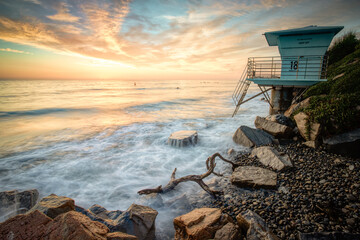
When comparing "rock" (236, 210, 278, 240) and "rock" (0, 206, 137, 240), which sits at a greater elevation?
"rock" (0, 206, 137, 240)

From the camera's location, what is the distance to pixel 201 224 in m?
3.47

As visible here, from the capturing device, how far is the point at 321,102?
26.1 feet

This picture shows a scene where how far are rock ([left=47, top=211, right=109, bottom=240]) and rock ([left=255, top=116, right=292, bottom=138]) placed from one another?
826cm

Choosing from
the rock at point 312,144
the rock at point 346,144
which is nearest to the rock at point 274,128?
the rock at point 312,144

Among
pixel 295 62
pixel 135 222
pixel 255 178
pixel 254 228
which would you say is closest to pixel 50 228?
pixel 135 222

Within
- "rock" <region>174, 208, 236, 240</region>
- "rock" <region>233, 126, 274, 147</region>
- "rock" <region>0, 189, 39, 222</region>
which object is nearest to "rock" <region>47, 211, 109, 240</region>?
"rock" <region>174, 208, 236, 240</region>

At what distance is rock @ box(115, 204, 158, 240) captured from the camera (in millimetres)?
3656

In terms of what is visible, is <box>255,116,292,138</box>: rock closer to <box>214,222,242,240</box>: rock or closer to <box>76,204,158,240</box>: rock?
<box>214,222,242,240</box>: rock

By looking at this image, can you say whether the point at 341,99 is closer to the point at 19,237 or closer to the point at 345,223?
the point at 345,223

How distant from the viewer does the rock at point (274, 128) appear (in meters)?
Result: 8.20

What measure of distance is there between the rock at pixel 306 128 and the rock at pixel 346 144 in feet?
1.66

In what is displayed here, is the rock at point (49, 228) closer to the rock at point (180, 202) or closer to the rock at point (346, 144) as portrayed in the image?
the rock at point (180, 202)

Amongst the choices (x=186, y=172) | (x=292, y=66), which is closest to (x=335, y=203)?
(x=186, y=172)

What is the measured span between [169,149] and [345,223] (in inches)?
302
